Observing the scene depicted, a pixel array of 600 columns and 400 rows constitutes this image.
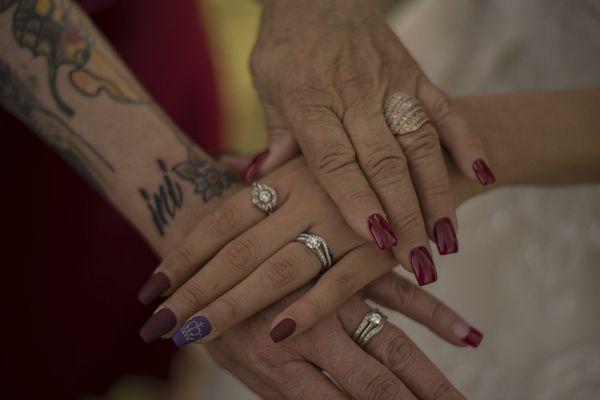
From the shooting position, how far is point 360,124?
3.18ft

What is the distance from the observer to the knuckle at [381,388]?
0.89m

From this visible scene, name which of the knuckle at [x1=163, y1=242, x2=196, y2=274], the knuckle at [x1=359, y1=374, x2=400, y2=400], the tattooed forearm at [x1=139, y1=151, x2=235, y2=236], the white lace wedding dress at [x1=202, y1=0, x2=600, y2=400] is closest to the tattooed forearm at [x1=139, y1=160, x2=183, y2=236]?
the tattooed forearm at [x1=139, y1=151, x2=235, y2=236]

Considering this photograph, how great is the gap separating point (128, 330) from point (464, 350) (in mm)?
782

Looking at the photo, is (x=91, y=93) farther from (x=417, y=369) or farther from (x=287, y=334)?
(x=417, y=369)

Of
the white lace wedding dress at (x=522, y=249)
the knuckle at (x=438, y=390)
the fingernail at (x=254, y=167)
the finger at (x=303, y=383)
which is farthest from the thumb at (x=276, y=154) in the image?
the white lace wedding dress at (x=522, y=249)

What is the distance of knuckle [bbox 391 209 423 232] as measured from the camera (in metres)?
0.90

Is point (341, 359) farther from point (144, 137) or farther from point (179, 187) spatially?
point (144, 137)

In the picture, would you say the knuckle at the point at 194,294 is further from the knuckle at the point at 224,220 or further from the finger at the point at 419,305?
the finger at the point at 419,305

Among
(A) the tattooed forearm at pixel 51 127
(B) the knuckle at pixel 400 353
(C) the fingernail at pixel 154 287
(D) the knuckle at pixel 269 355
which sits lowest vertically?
(B) the knuckle at pixel 400 353

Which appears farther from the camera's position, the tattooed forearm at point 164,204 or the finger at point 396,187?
the tattooed forearm at point 164,204

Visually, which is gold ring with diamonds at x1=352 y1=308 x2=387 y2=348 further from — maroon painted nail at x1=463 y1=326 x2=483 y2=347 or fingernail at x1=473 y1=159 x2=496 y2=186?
fingernail at x1=473 y1=159 x2=496 y2=186

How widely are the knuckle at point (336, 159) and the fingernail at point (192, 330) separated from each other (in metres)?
0.28

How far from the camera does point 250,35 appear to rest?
1.93 m

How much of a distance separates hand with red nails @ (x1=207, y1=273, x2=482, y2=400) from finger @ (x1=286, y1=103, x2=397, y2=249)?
147mm
